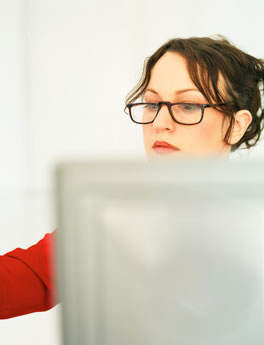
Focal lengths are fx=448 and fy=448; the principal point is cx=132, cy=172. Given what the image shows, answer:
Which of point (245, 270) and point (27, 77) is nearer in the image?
point (245, 270)

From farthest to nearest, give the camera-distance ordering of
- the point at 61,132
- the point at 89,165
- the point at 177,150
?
the point at 61,132 < the point at 177,150 < the point at 89,165

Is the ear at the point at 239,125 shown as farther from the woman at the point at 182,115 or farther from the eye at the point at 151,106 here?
the eye at the point at 151,106

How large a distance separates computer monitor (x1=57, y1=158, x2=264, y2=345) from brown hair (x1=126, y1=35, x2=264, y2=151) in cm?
61

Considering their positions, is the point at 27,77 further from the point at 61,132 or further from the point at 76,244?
the point at 76,244

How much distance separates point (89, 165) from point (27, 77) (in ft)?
4.12

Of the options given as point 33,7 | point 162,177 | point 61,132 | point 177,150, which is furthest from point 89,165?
point 33,7

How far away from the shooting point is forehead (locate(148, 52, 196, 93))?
2.90 feet

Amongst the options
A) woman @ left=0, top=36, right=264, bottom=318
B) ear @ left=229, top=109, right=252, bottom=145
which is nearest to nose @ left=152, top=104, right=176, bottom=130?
woman @ left=0, top=36, right=264, bottom=318

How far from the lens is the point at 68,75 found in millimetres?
1452

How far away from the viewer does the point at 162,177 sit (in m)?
0.29

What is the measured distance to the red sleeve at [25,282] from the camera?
2.54ft

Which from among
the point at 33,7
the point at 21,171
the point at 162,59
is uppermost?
the point at 33,7

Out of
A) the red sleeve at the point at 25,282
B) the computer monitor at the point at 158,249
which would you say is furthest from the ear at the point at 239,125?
the computer monitor at the point at 158,249

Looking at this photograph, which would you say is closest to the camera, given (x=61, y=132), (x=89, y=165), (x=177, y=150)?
(x=89, y=165)
